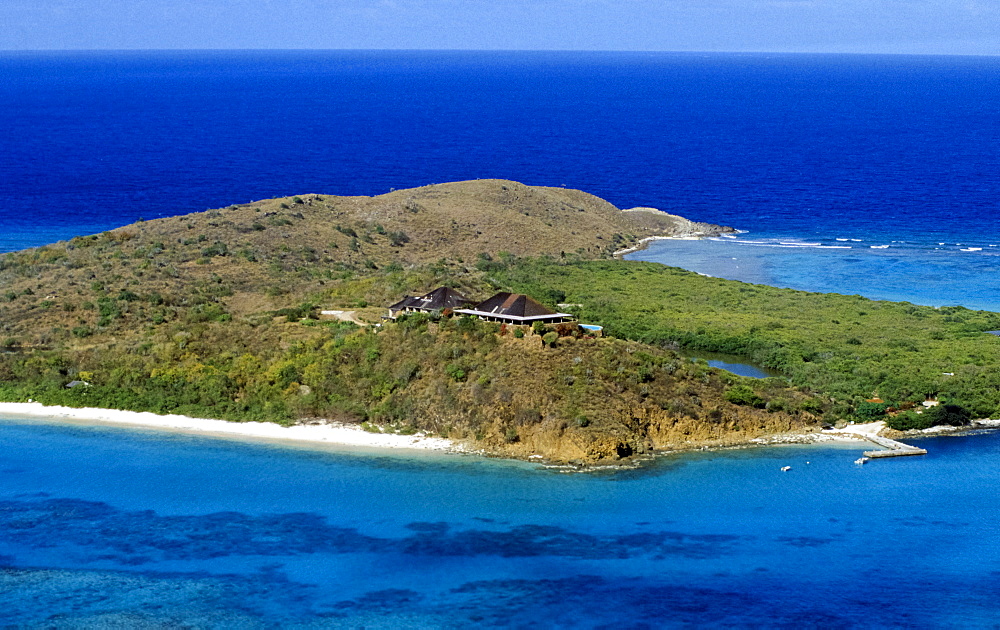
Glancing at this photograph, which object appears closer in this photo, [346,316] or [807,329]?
[346,316]

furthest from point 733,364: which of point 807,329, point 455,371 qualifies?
point 455,371

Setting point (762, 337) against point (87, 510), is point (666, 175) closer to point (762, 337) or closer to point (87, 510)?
point (762, 337)

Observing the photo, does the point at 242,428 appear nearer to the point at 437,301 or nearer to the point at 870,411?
the point at 437,301

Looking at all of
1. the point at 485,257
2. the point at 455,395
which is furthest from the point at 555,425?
the point at 485,257

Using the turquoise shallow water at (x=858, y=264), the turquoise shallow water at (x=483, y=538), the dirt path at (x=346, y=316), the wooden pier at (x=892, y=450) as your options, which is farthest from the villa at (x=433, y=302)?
the turquoise shallow water at (x=858, y=264)

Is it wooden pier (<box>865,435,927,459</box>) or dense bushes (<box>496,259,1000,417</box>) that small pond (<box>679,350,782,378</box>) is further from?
wooden pier (<box>865,435,927,459</box>)

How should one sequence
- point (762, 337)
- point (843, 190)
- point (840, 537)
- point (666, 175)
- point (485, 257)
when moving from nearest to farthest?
1. point (840, 537)
2. point (762, 337)
3. point (485, 257)
4. point (843, 190)
5. point (666, 175)
